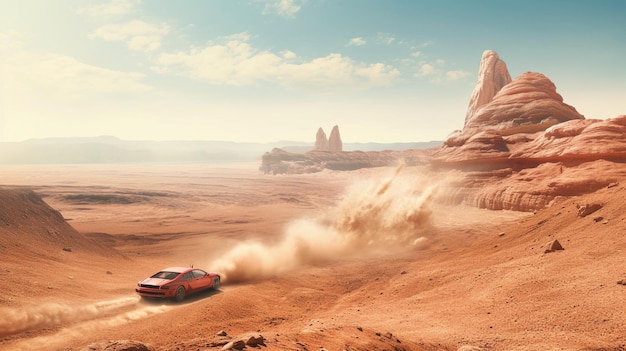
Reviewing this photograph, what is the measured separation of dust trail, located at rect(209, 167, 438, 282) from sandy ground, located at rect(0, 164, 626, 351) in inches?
4.5

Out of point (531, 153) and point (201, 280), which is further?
point (531, 153)

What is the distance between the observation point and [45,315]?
11242mm

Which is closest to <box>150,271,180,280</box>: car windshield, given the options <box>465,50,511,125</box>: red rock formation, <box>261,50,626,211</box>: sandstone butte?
<box>261,50,626,211</box>: sandstone butte

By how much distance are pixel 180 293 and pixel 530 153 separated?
29.5m

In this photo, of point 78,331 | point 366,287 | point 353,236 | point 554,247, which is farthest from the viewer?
point 353,236

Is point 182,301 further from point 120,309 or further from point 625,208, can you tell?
point 625,208

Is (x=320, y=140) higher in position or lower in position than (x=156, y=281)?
higher

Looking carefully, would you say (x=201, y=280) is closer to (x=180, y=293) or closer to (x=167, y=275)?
(x=180, y=293)

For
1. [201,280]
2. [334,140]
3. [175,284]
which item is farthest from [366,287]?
[334,140]

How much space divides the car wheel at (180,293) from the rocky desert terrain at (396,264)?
0.41 m

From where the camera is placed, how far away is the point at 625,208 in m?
16.6

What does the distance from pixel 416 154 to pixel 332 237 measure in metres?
117

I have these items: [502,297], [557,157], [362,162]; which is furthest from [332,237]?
[362,162]

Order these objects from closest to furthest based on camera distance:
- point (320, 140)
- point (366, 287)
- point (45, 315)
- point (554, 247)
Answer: point (45, 315), point (554, 247), point (366, 287), point (320, 140)
